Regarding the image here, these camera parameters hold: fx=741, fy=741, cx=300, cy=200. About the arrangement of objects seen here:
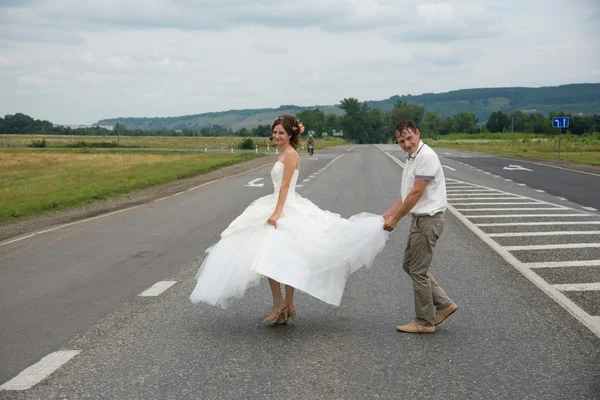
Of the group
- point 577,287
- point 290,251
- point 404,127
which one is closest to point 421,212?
point 404,127

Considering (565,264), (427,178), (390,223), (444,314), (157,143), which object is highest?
(427,178)

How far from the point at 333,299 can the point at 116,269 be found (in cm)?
424

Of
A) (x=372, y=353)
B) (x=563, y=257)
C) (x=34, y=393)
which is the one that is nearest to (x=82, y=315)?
(x=34, y=393)

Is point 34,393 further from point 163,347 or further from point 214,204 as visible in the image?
point 214,204

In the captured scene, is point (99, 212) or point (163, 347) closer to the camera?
point (163, 347)

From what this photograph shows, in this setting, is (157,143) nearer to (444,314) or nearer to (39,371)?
(444,314)

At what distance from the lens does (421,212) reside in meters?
6.29

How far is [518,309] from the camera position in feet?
22.9

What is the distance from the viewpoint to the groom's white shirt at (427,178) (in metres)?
6.21

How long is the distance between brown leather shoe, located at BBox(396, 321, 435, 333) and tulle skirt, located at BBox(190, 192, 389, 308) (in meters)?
0.60

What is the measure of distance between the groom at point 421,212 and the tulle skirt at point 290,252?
1.11ft

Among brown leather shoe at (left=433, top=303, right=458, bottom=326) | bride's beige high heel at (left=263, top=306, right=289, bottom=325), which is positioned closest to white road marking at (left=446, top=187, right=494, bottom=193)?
brown leather shoe at (left=433, top=303, right=458, bottom=326)

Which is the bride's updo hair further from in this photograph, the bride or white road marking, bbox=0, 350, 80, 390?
white road marking, bbox=0, 350, 80, 390

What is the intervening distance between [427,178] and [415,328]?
1266 millimetres
